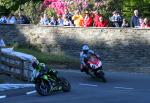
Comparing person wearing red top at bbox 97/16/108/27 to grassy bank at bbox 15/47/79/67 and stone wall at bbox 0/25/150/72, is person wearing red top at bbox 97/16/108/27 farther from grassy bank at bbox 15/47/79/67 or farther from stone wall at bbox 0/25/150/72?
grassy bank at bbox 15/47/79/67

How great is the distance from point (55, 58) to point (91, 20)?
329cm

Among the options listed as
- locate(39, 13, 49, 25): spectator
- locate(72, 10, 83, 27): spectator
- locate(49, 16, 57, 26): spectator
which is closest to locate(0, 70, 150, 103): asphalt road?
locate(72, 10, 83, 27): spectator

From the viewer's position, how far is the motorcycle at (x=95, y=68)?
82.2 feet

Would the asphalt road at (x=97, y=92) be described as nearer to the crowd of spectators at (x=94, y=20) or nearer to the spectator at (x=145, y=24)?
the spectator at (x=145, y=24)

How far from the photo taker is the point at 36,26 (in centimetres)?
3303

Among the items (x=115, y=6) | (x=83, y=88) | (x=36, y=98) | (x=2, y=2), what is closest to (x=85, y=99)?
(x=36, y=98)

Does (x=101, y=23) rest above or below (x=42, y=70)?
above

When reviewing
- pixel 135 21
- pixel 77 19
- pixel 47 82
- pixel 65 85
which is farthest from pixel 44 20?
pixel 47 82

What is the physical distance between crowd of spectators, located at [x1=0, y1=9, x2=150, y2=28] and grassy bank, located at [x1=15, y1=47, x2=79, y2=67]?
1.85 meters

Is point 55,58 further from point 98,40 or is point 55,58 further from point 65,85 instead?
point 65,85

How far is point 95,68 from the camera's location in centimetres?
2561

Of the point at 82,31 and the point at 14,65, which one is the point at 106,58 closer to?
the point at 82,31

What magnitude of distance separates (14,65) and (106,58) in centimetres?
642

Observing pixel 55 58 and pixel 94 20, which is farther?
pixel 94 20
